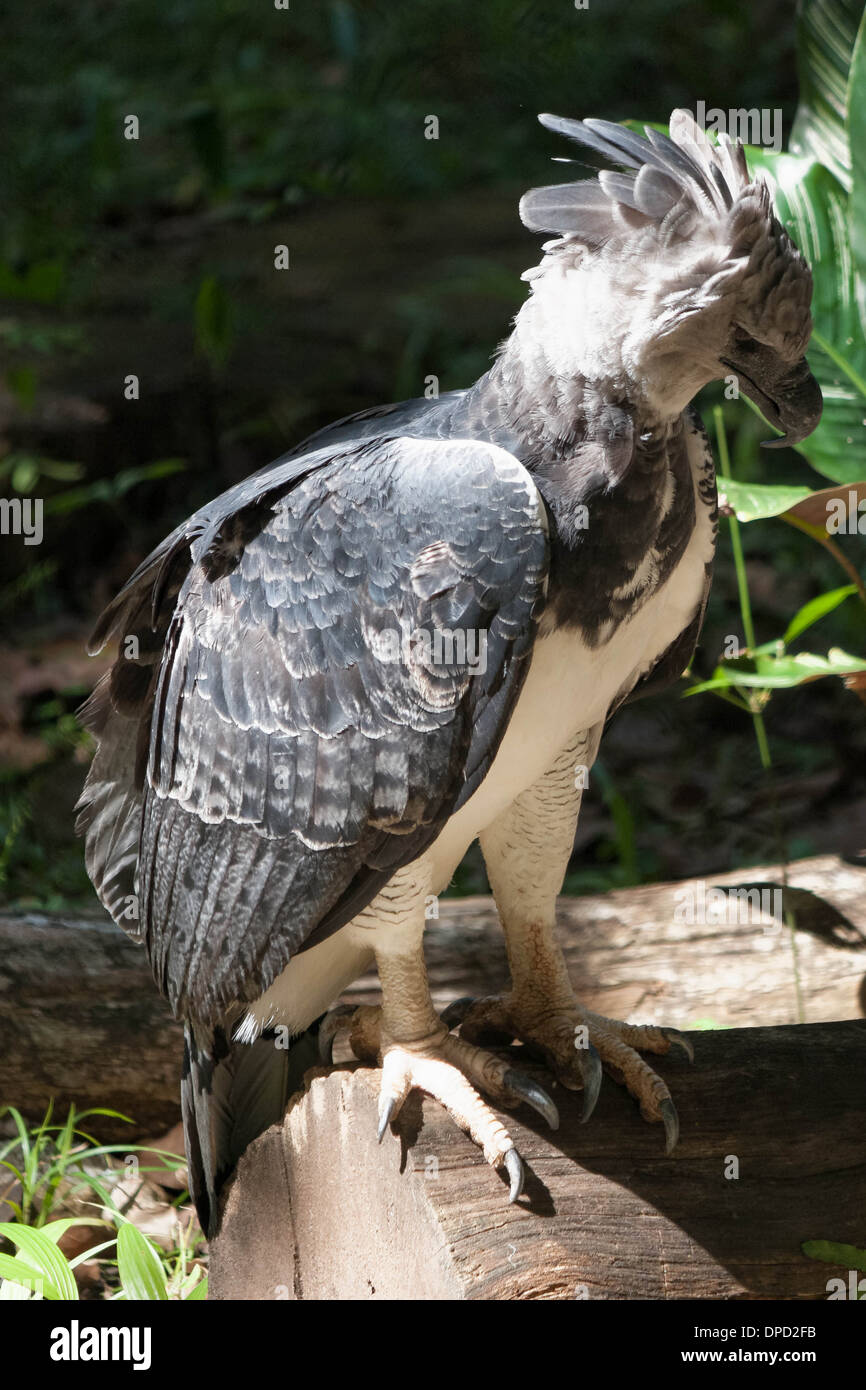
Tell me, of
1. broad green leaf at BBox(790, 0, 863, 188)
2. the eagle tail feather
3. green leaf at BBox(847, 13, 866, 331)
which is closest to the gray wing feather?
the eagle tail feather

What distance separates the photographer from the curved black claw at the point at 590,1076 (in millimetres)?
2420

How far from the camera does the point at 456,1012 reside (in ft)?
9.39

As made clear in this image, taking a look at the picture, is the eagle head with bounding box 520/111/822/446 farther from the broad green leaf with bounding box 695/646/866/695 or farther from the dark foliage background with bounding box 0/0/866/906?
the dark foliage background with bounding box 0/0/866/906

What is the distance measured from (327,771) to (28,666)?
3895mm

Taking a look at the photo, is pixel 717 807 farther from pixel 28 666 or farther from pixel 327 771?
pixel 327 771

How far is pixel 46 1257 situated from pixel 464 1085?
2.92 ft

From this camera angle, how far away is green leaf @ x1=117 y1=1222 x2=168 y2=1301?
2613 millimetres

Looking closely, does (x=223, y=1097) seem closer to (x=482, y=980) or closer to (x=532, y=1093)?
(x=532, y=1093)

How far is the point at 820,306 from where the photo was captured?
11.1ft

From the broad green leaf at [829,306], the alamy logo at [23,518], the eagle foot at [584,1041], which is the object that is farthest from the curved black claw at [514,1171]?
the alamy logo at [23,518]

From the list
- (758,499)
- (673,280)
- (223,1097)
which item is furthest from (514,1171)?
(758,499)

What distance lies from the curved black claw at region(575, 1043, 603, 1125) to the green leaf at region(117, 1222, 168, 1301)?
2.94ft

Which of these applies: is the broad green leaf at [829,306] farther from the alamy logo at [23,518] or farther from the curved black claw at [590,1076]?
the alamy logo at [23,518]

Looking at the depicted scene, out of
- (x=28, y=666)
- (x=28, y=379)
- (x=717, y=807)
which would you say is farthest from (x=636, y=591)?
(x=28, y=379)
